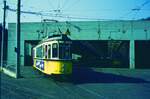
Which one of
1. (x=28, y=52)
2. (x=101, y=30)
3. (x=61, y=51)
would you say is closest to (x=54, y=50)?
(x=61, y=51)

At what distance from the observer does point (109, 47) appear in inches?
2138

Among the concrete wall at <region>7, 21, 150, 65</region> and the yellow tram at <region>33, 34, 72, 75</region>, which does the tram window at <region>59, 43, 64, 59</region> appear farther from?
the concrete wall at <region>7, 21, 150, 65</region>

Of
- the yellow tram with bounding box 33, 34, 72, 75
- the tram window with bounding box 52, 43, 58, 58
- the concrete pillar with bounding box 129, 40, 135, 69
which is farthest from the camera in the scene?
the concrete pillar with bounding box 129, 40, 135, 69

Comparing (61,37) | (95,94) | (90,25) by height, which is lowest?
(95,94)

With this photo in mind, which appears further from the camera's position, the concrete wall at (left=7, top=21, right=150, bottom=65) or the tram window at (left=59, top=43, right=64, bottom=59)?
the concrete wall at (left=7, top=21, right=150, bottom=65)

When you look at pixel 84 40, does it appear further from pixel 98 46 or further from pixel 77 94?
pixel 77 94

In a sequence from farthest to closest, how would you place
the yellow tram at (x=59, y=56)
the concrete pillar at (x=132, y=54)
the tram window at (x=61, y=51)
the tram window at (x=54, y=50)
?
the concrete pillar at (x=132, y=54) → the tram window at (x=54, y=50) → the tram window at (x=61, y=51) → the yellow tram at (x=59, y=56)

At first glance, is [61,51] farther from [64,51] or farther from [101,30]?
[101,30]

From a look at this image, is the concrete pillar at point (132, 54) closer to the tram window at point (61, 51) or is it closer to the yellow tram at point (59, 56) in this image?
the yellow tram at point (59, 56)

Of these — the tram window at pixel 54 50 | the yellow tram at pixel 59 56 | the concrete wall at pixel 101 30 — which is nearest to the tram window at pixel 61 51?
the yellow tram at pixel 59 56

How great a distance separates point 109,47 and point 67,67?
32.5 meters

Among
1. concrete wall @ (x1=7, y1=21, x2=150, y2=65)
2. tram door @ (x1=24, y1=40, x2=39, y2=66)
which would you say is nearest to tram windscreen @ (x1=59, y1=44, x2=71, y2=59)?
concrete wall @ (x1=7, y1=21, x2=150, y2=65)

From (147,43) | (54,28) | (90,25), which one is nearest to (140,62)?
(147,43)

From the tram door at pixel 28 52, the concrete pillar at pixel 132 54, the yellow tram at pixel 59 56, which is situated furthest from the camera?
the tram door at pixel 28 52
